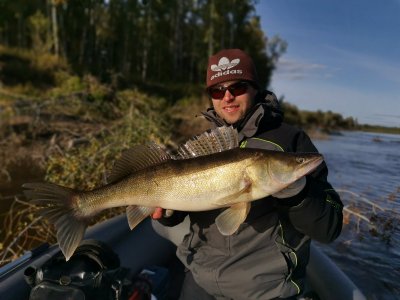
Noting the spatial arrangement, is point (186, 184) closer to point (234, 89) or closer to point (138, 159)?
point (138, 159)

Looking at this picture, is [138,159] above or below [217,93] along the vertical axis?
below

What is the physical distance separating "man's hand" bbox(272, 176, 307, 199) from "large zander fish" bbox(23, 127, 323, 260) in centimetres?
5

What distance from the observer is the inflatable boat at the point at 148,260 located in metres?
2.84

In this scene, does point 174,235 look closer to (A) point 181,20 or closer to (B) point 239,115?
(B) point 239,115

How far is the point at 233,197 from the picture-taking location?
2176 millimetres

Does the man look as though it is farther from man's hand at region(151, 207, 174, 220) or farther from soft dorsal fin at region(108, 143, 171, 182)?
soft dorsal fin at region(108, 143, 171, 182)

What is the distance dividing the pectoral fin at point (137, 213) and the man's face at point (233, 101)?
91 cm

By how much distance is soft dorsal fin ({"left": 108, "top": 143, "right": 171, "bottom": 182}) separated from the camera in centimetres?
243

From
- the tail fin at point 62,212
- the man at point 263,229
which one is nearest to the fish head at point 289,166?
the man at point 263,229

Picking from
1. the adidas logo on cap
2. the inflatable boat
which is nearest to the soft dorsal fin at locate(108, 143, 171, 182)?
the adidas logo on cap

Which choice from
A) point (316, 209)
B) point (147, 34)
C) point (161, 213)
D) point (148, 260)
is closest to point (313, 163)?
point (316, 209)

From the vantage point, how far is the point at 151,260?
3879 mm

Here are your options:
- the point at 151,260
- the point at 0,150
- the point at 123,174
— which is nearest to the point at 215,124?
the point at 123,174

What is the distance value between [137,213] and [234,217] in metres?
0.64
